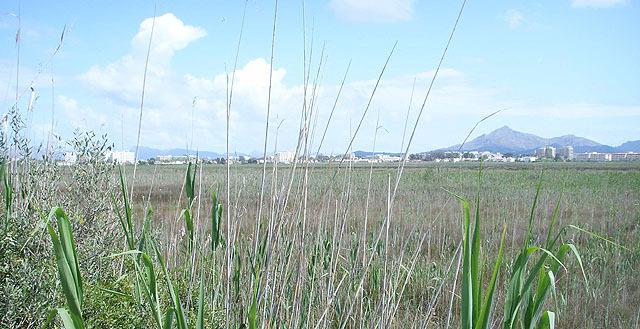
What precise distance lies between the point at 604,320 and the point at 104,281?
3.94 m

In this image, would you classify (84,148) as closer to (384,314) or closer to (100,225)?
(100,225)

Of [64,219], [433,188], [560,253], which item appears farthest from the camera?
[433,188]

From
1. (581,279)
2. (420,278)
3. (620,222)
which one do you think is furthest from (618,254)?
(620,222)

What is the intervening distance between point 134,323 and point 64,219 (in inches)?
39.7

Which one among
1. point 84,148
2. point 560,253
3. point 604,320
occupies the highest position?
point 84,148

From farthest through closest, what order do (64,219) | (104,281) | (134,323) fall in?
(104,281)
(134,323)
(64,219)

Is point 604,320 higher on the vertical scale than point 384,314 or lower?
lower

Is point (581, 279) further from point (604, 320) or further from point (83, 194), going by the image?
point (83, 194)

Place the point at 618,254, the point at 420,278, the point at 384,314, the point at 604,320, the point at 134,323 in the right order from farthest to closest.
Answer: the point at 618,254 → the point at 420,278 → the point at 604,320 → the point at 384,314 → the point at 134,323

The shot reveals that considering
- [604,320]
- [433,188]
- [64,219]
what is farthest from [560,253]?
[433,188]

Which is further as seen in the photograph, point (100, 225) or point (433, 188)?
point (433, 188)

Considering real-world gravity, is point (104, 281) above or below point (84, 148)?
below

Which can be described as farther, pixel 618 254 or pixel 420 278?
pixel 618 254

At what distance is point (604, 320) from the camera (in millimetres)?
4441
